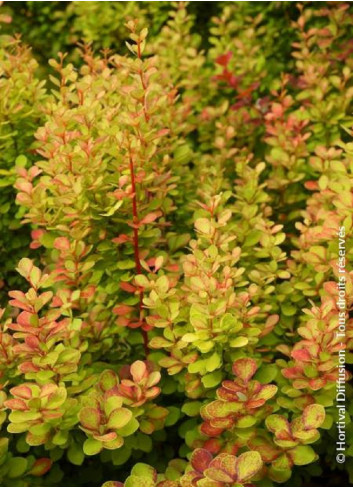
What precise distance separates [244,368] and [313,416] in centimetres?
20

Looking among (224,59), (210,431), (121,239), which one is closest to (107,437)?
(210,431)

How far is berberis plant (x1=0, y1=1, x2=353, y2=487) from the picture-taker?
1.60m

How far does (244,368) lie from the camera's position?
160 cm

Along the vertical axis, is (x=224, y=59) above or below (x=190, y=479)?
above

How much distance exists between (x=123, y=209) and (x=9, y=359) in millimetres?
582

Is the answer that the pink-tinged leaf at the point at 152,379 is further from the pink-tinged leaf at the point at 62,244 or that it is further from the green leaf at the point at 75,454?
the pink-tinged leaf at the point at 62,244

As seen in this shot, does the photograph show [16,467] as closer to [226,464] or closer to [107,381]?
[107,381]

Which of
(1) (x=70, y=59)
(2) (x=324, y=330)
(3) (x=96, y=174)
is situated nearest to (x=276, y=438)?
(2) (x=324, y=330)

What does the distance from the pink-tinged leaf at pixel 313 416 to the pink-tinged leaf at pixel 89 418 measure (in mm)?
516

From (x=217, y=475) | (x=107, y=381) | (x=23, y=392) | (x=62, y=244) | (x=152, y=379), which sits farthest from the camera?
(x=62, y=244)

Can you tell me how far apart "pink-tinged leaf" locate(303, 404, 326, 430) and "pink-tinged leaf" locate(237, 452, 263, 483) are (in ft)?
0.82

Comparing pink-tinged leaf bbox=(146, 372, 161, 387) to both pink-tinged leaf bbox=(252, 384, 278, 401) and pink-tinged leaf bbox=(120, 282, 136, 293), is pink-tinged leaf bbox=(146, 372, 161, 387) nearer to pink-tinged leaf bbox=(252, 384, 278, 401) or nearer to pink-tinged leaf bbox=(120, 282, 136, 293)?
pink-tinged leaf bbox=(252, 384, 278, 401)

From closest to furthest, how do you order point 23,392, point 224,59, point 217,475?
point 217,475 < point 23,392 < point 224,59

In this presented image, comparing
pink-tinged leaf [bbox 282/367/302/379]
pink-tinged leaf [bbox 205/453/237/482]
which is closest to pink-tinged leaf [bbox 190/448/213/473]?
pink-tinged leaf [bbox 205/453/237/482]
